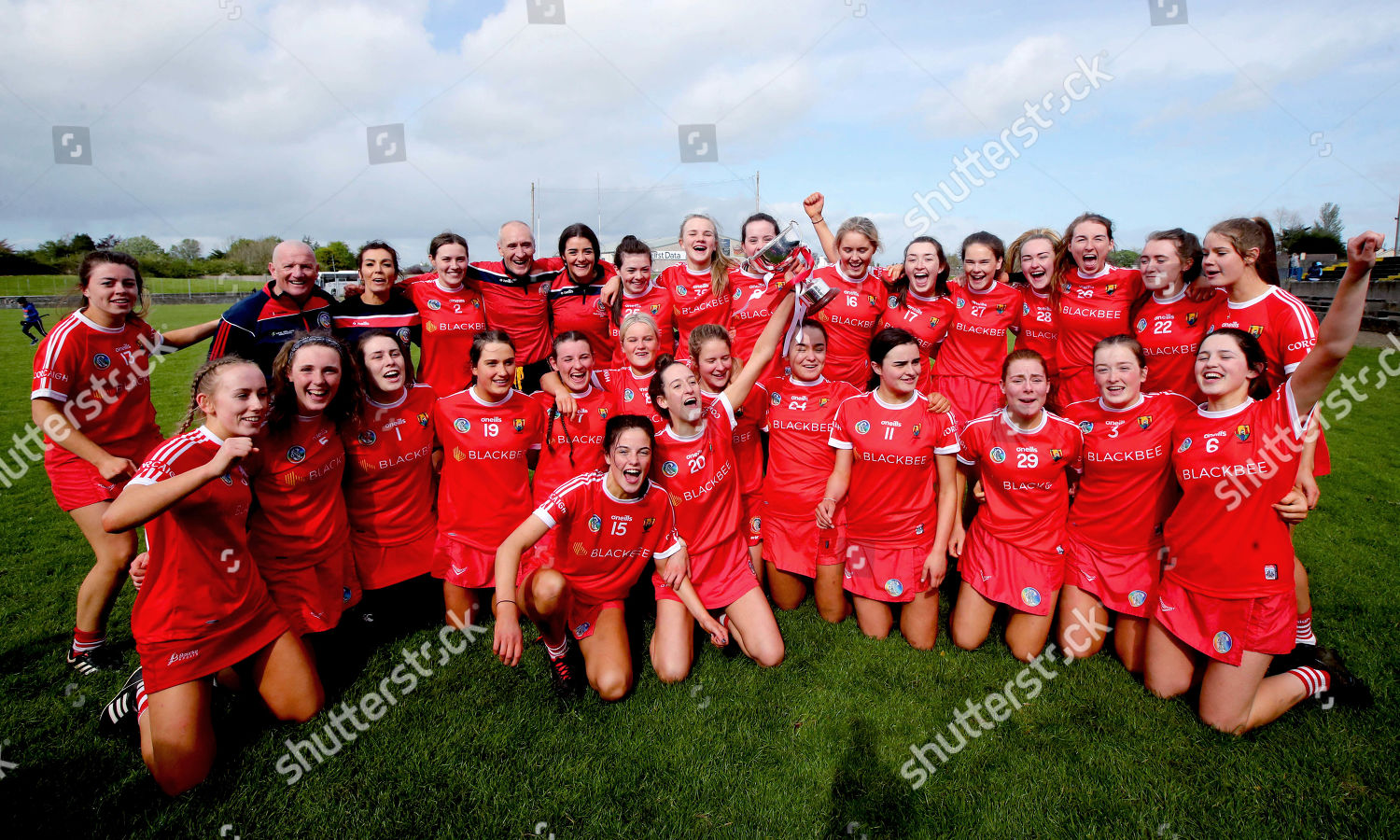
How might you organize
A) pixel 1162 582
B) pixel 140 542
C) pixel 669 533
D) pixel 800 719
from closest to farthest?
pixel 800 719, pixel 1162 582, pixel 669 533, pixel 140 542

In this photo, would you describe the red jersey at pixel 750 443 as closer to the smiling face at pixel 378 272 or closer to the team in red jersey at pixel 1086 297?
the team in red jersey at pixel 1086 297

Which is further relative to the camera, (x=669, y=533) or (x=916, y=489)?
(x=916, y=489)

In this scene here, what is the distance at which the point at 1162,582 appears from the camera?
13.4 ft

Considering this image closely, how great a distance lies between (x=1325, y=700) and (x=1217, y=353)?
205cm

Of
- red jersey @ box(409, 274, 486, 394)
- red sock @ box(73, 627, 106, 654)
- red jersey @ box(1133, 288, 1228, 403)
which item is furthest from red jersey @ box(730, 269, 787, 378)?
red sock @ box(73, 627, 106, 654)

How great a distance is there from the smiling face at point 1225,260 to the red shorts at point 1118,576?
5.90 ft

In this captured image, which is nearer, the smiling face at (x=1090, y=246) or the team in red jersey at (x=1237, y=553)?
the team in red jersey at (x=1237, y=553)

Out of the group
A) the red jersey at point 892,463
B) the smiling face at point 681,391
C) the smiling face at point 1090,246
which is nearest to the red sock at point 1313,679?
the red jersey at point 892,463

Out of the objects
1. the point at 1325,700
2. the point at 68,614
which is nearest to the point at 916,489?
the point at 1325,700

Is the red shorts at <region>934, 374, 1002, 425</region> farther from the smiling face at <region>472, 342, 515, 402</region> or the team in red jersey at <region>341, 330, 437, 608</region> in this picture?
the team in red jersey at <region>341, 330, 437, 608</region>

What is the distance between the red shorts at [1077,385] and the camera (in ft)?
16.9

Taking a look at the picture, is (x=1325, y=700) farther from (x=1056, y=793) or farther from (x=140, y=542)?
(x=140, y=542)

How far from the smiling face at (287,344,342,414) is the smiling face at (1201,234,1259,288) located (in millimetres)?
5600

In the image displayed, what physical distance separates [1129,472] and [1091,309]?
145 centimetres
